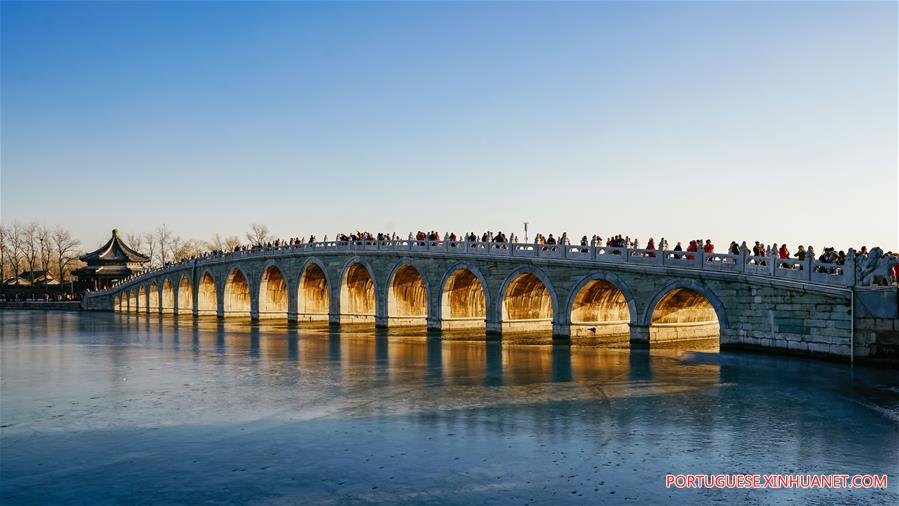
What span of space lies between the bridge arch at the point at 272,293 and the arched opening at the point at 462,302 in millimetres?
16983

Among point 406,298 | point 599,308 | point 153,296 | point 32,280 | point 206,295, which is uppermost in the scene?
point 32,280

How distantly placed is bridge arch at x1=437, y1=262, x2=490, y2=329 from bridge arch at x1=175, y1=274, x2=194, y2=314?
3539 centimetres

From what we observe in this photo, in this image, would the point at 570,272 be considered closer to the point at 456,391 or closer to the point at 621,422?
the point at 456,391

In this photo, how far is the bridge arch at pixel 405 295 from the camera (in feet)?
122

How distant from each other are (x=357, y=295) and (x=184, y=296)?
28.1 meters

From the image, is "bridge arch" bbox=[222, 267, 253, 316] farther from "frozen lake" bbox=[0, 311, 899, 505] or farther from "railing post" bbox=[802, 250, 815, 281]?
"railing post" bbox=[802, 250, 815, 281]

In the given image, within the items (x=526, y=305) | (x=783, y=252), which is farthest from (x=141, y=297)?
(x=783, y=252)

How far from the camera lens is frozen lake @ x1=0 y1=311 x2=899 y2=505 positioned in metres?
8.71

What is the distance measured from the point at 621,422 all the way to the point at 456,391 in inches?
188

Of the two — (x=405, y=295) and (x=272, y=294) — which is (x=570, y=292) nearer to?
(x=405, y=295)

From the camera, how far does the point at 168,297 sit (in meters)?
64.4

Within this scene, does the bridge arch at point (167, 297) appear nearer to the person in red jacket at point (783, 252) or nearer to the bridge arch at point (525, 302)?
the bridge arch at point (525, 302)

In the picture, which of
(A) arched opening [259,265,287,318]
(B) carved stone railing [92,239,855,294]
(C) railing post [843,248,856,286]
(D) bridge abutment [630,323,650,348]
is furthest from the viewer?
(A) arched opening [259,265,287,318]

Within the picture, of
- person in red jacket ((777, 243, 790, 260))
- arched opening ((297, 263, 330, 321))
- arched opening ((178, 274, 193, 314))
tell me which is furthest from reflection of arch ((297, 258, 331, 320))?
person in red jacket ((777, 243, 790, 260))
